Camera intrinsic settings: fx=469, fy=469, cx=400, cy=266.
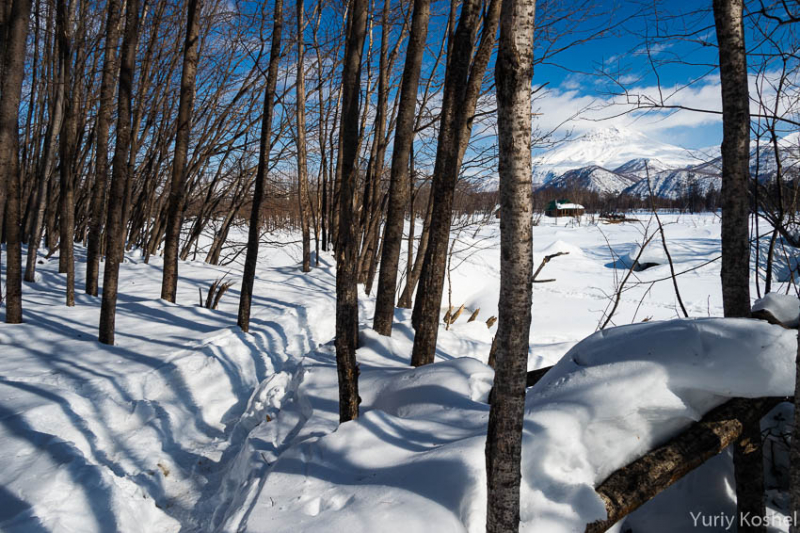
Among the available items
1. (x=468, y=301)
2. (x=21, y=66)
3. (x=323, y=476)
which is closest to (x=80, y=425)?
(x=323, y=476)

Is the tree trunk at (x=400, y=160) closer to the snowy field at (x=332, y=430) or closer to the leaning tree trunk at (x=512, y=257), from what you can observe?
the snowy field at (x=332, y=430)

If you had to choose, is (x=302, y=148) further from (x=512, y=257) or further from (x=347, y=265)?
(x=512, y=257)

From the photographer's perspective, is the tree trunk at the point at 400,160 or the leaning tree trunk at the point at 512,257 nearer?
the leaning tree trunk at the point at 512,257

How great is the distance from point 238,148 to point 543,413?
12.2 metres

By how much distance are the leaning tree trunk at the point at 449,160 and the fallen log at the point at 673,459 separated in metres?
2.89

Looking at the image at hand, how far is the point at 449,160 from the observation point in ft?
16.6

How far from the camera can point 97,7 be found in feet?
34.3

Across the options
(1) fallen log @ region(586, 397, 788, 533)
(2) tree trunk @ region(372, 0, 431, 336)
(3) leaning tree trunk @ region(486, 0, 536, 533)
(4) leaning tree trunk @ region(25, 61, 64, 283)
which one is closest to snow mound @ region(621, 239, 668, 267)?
(2) tree trunk @ region(372, 0, 431, 336)

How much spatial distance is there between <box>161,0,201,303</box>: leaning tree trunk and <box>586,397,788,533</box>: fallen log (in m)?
6.90

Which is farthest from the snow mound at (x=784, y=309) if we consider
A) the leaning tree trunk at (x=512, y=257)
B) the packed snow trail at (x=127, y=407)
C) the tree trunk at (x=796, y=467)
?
the packed snow trail at (x=127, y=407)

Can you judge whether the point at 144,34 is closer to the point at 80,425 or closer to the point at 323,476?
the point at 80,425

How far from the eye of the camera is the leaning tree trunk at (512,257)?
65.4 inches

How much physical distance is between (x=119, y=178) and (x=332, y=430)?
3597 millimetres

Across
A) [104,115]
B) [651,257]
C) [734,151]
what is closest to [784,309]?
[734,151]
